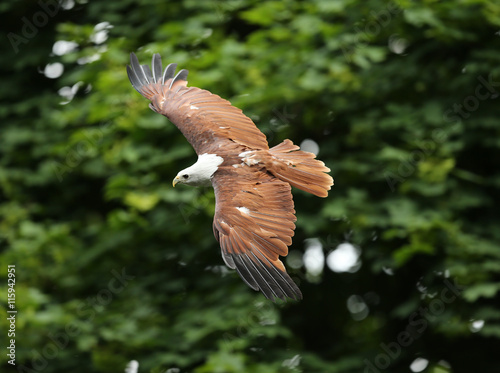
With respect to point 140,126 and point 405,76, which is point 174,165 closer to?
point 140,126

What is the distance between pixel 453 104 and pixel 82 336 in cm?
412

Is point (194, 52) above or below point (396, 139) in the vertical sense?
above

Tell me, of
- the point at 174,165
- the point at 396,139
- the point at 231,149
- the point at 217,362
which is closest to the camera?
the point at 231,149

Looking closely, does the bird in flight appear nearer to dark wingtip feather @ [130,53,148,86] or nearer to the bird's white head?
the bird's white head

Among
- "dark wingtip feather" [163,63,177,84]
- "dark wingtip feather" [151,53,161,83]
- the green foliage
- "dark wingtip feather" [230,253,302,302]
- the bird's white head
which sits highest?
the bird's white head

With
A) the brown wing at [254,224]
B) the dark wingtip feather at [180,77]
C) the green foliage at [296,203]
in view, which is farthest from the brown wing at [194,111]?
the green foliage at [296,203]

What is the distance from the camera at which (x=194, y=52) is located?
7.50m

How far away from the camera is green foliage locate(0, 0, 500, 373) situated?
704cm

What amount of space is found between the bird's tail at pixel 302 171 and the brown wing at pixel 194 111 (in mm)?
191

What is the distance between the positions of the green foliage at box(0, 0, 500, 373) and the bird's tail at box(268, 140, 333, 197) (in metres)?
1.87

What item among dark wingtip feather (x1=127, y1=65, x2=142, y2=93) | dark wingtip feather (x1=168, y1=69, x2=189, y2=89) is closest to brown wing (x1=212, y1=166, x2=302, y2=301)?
dark wingtip feather (x1=168, y1=69, x2=189, y2=89)

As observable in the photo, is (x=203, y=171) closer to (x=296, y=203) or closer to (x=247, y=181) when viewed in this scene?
(x=247, y=181)

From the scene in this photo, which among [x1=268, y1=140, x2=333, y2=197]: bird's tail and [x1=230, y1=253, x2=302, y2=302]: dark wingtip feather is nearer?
[x1=230, y1=253, x2=302, y2=302]: dark wingtip feather

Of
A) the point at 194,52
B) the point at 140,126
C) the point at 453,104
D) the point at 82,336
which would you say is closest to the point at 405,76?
the point at 453,104
